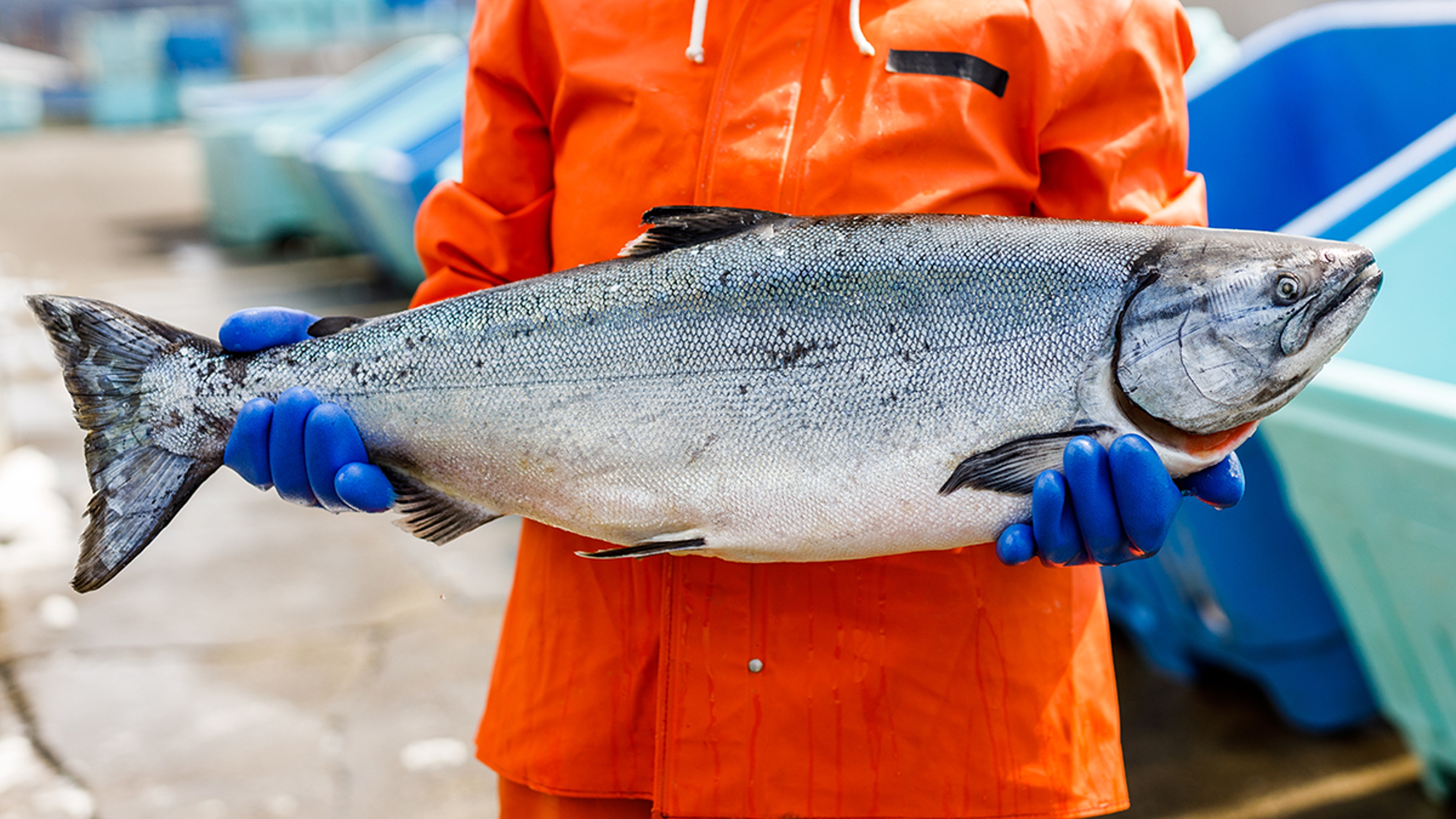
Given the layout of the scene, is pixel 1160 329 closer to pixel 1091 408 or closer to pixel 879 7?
pixel 1091 408

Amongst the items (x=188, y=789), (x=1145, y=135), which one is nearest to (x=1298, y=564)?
(x=1145, y=135)

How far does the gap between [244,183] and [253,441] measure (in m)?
10.2

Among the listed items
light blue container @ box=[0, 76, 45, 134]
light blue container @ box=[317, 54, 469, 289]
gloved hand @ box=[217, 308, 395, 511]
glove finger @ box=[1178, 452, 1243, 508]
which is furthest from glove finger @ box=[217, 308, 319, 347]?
light blue container @ box=[0, 76, 45, 134]

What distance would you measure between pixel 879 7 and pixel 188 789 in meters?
2.79

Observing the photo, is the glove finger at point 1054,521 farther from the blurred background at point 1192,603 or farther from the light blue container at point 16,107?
the light blue container at point 16,107

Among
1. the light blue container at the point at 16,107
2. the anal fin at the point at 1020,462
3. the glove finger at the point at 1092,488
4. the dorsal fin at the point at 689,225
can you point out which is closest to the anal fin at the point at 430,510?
the dorsal fin at the point at 689,225

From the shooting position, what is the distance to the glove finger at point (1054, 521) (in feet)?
4.50

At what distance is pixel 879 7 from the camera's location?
155 cm

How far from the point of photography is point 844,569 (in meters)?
1.58

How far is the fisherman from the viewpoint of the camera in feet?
4.98

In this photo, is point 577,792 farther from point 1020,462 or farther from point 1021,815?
point 1020,462

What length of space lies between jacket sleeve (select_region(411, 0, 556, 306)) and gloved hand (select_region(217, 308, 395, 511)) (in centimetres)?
29

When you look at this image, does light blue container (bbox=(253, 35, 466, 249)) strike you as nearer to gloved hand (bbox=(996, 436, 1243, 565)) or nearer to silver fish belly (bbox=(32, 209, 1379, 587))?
silver fish belly (bbox=(32, 209, 1379, 587))

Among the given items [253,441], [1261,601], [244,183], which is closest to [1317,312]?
[253,441]
